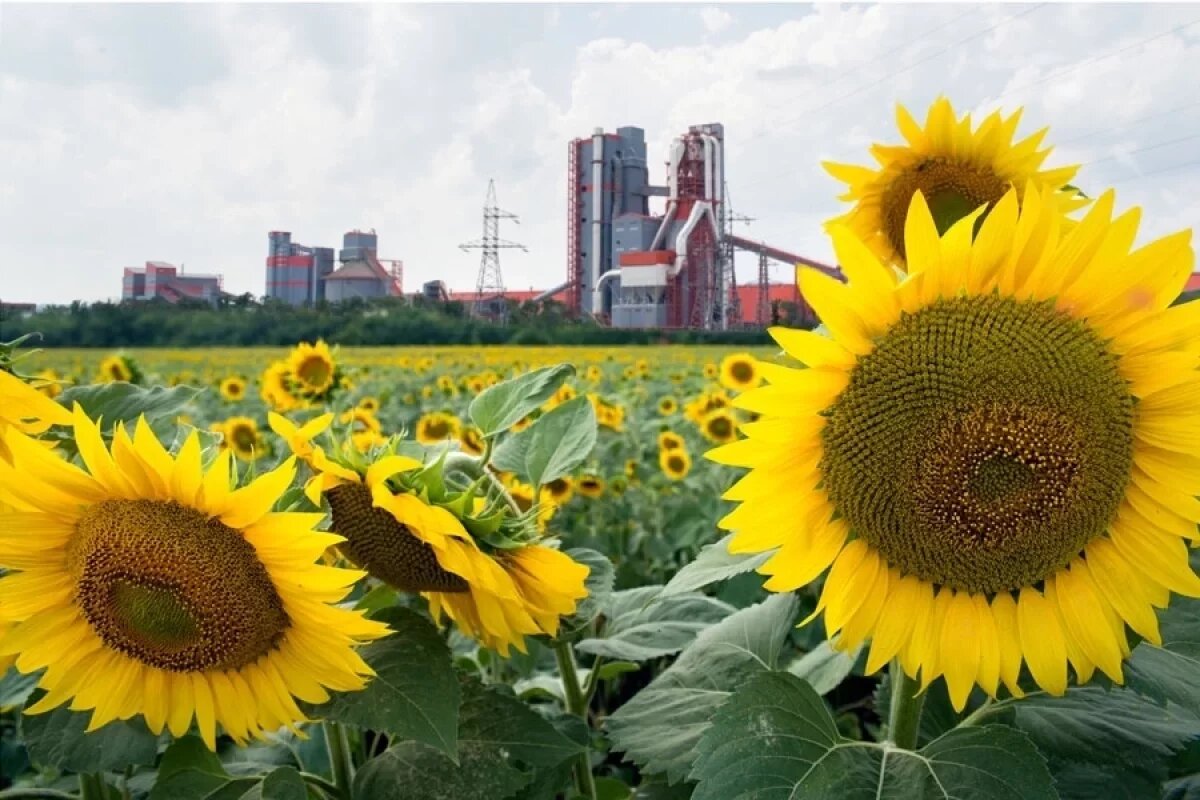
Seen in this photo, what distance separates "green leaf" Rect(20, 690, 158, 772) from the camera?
127cm

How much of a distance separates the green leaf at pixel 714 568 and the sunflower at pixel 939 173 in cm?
78

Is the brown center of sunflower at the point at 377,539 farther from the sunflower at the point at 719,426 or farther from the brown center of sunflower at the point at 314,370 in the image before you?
the brown center of sunflower at the point at 314,370

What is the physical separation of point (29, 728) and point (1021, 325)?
4.30 feet

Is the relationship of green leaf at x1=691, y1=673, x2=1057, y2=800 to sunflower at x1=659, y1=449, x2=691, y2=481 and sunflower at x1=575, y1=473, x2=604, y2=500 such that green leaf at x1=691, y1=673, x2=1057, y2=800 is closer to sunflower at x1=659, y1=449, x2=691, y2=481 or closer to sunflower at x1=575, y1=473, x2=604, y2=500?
sunflower at x1=575, y1=473, x2=604, y2=500

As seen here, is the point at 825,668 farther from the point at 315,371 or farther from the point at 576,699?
the point at 315,371

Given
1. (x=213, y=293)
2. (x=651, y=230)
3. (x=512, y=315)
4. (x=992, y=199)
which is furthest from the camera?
(x=651, y=230)

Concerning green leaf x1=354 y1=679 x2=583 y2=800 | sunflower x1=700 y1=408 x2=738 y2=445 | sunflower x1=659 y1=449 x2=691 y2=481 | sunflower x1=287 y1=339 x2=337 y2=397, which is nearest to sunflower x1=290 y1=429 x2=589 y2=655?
green leaf x1=354 y1=679 x2=583 y2=800

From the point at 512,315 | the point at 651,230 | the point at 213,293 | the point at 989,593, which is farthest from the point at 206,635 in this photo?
the point at 651,230

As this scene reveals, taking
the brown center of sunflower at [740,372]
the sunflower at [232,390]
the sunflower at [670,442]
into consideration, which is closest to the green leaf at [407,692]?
the sunflower at [670,442]

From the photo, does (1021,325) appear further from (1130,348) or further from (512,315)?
(512,315)

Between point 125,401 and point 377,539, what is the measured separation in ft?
1.72

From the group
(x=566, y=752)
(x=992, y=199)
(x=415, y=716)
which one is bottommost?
(x=566, y=752)

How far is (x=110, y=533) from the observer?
1151 millimetres

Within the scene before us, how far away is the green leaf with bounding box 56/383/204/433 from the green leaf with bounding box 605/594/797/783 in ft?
2.60
